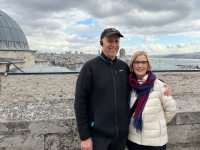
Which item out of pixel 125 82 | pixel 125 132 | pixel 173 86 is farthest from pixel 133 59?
pixel 173 86

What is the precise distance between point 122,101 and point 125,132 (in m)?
0.31

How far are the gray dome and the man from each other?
20.1m

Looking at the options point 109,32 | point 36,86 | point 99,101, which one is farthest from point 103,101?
point 36,86

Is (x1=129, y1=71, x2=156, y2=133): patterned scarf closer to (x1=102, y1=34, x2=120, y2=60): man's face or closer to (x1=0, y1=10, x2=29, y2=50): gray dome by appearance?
(x1=102, y1=34, x2=120, y2=60): man's face

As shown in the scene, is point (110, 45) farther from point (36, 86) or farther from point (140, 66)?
point (36, 86)

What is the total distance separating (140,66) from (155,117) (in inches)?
20.6

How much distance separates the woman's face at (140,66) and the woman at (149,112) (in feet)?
0.03

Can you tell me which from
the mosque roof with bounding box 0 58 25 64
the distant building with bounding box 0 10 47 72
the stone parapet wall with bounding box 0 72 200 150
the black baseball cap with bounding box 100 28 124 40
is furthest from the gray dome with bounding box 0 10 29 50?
the black baseball cap with bounding box 100 28 124 40

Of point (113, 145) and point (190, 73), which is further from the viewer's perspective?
point (190, 73)

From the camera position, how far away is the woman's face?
2201 millimetres

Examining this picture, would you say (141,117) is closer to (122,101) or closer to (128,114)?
(128,114)

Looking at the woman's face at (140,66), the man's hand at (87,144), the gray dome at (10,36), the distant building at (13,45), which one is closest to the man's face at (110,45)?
the woman's face at (140,66)

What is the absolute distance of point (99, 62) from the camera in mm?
2031

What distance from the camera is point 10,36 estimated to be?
838 inches
